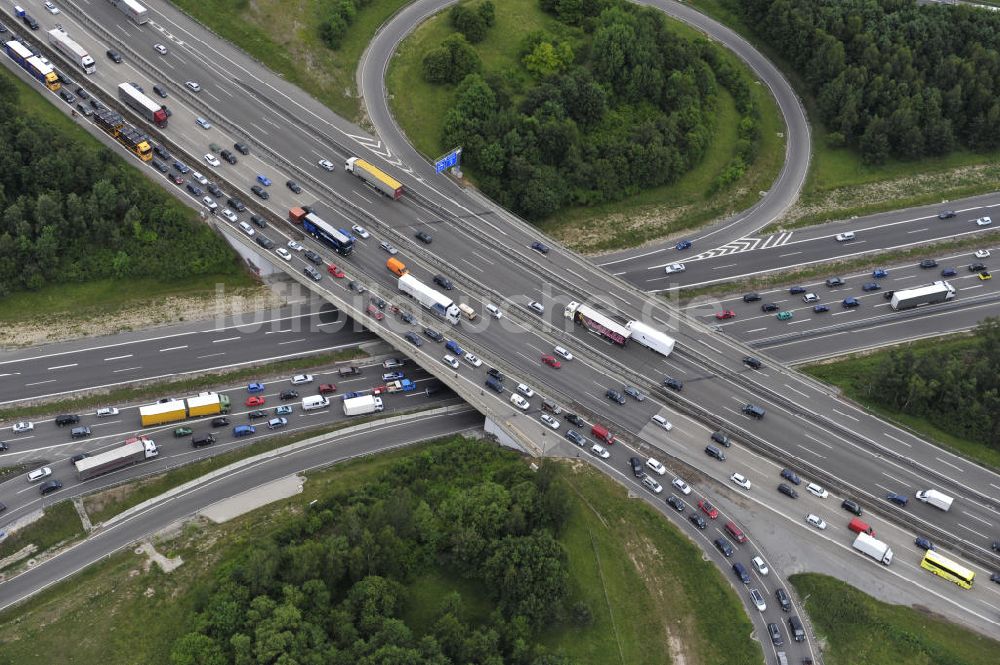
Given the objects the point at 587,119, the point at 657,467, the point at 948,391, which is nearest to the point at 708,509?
the point at 657,467

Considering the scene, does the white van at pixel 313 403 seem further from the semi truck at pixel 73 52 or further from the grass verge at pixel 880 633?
the semi truck at pixel 73 52

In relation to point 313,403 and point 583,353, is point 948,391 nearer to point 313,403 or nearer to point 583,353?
point 583,353

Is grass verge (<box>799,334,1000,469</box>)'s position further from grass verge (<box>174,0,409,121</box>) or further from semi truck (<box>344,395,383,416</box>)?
grass verge (<box>174,0,409,121</box>)

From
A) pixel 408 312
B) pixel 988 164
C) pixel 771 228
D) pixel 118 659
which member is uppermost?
pixel 988 164

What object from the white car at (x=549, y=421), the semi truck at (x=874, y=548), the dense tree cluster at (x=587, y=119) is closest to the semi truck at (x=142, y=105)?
the dense tree cluster at (x=587, y=119)

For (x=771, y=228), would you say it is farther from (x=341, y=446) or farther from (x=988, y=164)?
(x=341, y=446)

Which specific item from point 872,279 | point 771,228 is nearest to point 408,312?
point 771,228

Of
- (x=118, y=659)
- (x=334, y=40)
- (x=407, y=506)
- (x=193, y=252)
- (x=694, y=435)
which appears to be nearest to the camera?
(x=118, y=659)
